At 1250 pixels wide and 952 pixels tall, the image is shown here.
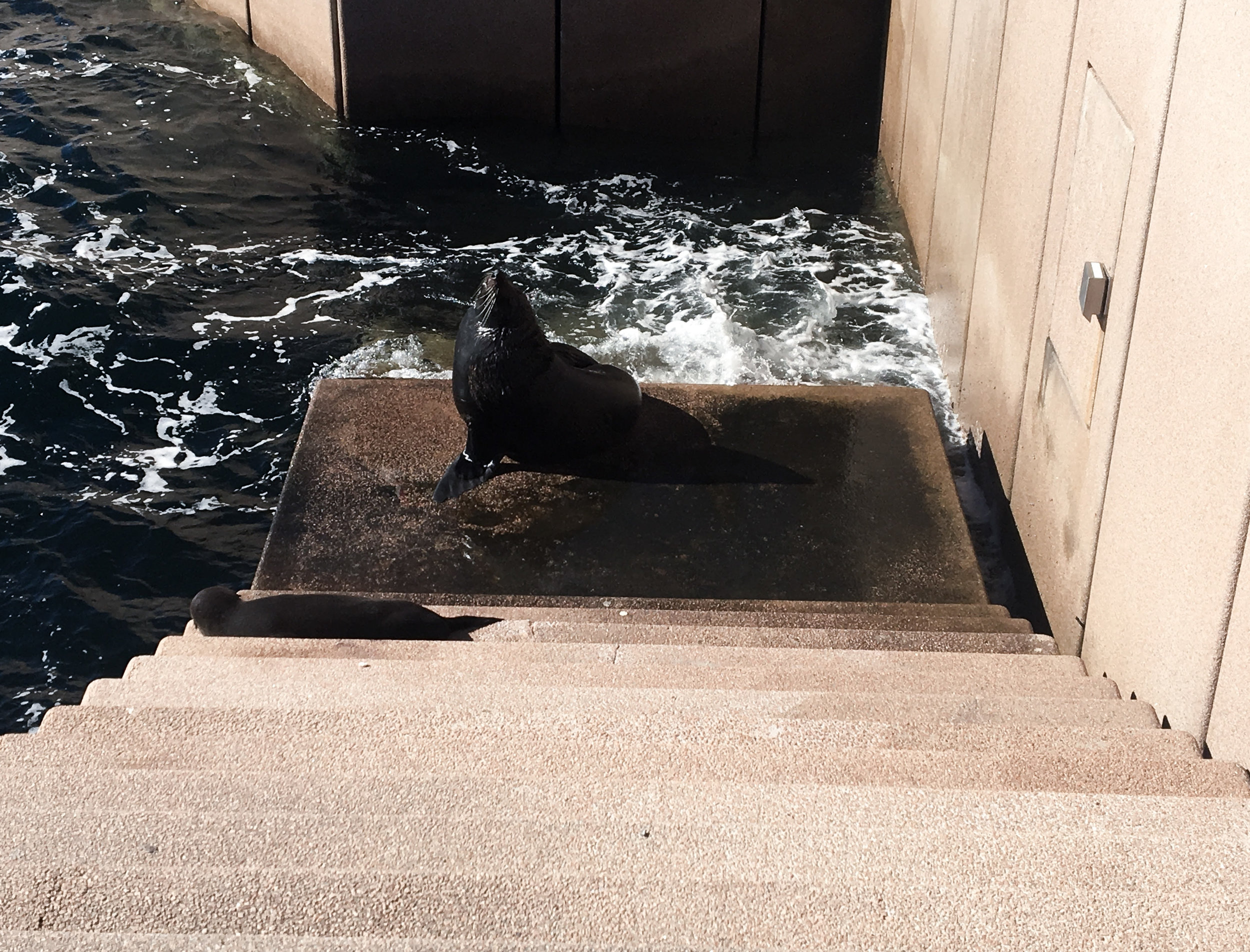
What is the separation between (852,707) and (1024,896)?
1.36m

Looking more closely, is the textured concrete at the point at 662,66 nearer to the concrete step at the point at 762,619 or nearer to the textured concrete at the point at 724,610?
the textured concrete at the point at 724,610

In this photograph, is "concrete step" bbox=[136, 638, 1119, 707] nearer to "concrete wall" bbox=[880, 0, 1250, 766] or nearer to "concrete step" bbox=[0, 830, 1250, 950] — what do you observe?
"concrete wall" bbox=[880, 0, 1250, 766]

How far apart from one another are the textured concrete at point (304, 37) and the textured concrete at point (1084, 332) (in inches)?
327

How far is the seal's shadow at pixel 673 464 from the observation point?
21.4 ft

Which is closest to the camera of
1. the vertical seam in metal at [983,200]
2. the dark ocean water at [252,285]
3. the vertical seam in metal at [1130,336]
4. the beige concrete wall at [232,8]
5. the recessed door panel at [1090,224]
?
the vertical seam in metal at [1130,336]

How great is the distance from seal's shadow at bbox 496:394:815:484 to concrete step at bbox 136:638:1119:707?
6.15ft

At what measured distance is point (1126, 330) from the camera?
190 inches

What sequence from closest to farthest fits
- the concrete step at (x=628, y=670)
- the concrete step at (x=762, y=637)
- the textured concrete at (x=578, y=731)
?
the textured concrete at (x=578, y=731) → the concrete step at (x=628, y=670) → the concrete step at (x=762, y=637)

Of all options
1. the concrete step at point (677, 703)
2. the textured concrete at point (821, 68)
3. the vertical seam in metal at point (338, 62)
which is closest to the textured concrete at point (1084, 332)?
the concrete step at point (677, 703)

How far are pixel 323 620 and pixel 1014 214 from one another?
3955 millimetres

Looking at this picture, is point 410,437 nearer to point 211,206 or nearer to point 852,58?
point 211,206

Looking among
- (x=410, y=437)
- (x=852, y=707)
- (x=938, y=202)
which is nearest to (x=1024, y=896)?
(x=852, y=707)

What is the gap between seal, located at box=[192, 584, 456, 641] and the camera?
5.19 meters

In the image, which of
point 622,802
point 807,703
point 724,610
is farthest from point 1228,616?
point 724,610
